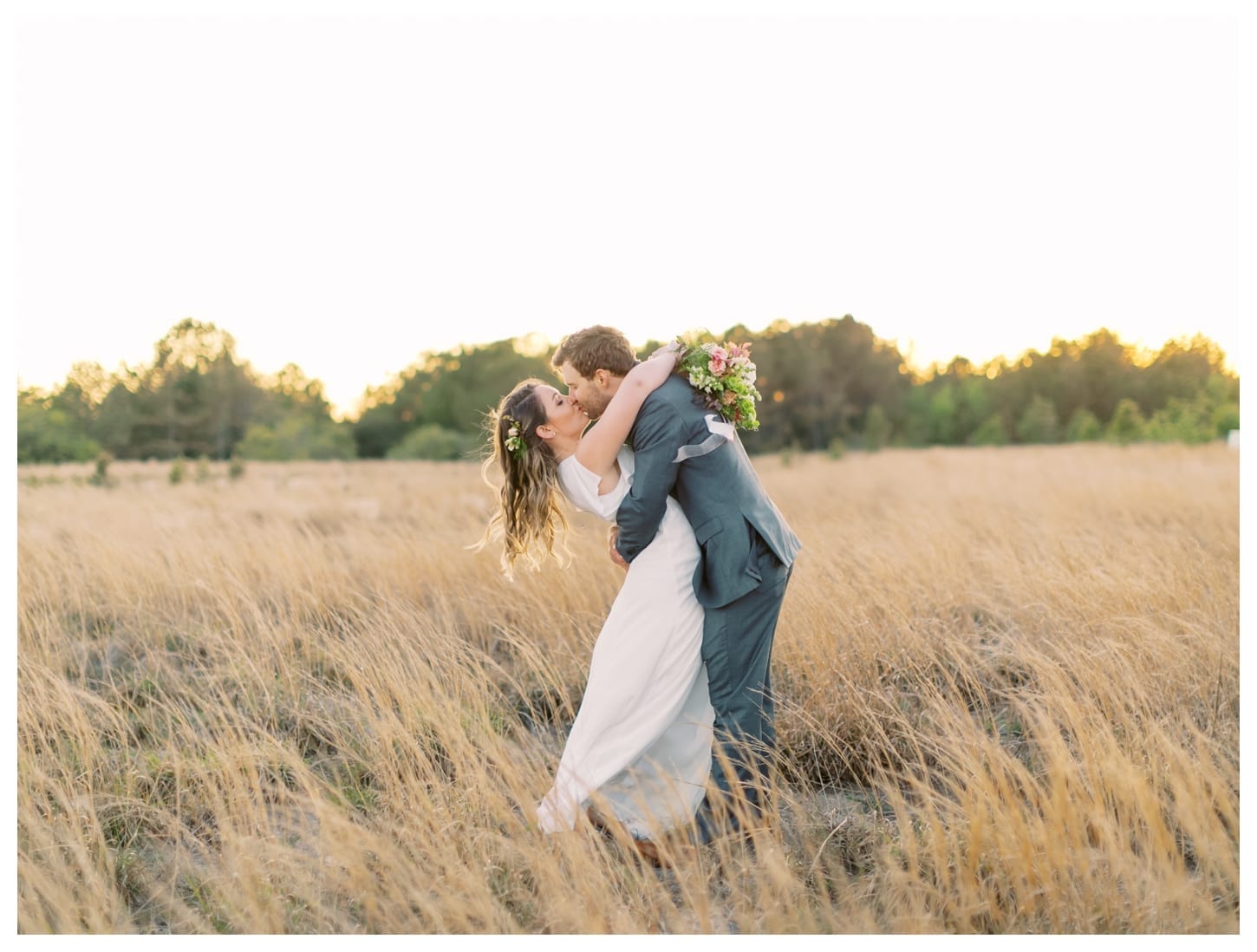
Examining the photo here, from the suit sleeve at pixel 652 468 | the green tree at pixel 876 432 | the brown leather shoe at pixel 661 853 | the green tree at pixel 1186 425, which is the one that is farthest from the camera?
the green tree at pixel 876 432

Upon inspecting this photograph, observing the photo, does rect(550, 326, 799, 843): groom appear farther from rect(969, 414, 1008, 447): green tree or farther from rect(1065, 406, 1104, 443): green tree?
rect(969, 414, 1008, 447): green tree

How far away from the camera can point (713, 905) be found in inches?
114

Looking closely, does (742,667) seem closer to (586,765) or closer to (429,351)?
(586,765)

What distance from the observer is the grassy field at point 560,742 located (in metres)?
2.76

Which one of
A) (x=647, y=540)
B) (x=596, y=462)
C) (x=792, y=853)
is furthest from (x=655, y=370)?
(x=792, y=853)

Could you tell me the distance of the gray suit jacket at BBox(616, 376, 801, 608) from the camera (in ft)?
10.0

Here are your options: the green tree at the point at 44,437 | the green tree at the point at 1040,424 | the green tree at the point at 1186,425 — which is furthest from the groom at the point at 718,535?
the green tree at the point at 1040,424

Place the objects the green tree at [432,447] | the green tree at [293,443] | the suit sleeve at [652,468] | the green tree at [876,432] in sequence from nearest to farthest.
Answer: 1. the suit sleeve at [652,468]
2. the green tree at [293,443]
3. the green tree at [432,447]
4. the green tree at [876,432]

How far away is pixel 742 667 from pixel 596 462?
3.04 ft

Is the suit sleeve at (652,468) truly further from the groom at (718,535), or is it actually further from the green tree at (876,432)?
the green tree at (876,432)

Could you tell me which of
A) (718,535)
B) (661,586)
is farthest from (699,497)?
(661,586)

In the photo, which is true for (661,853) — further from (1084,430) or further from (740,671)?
(1084,430)

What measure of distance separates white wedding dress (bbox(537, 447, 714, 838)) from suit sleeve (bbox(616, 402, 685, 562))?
0.56 ft

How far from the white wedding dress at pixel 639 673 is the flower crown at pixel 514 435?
19cm
